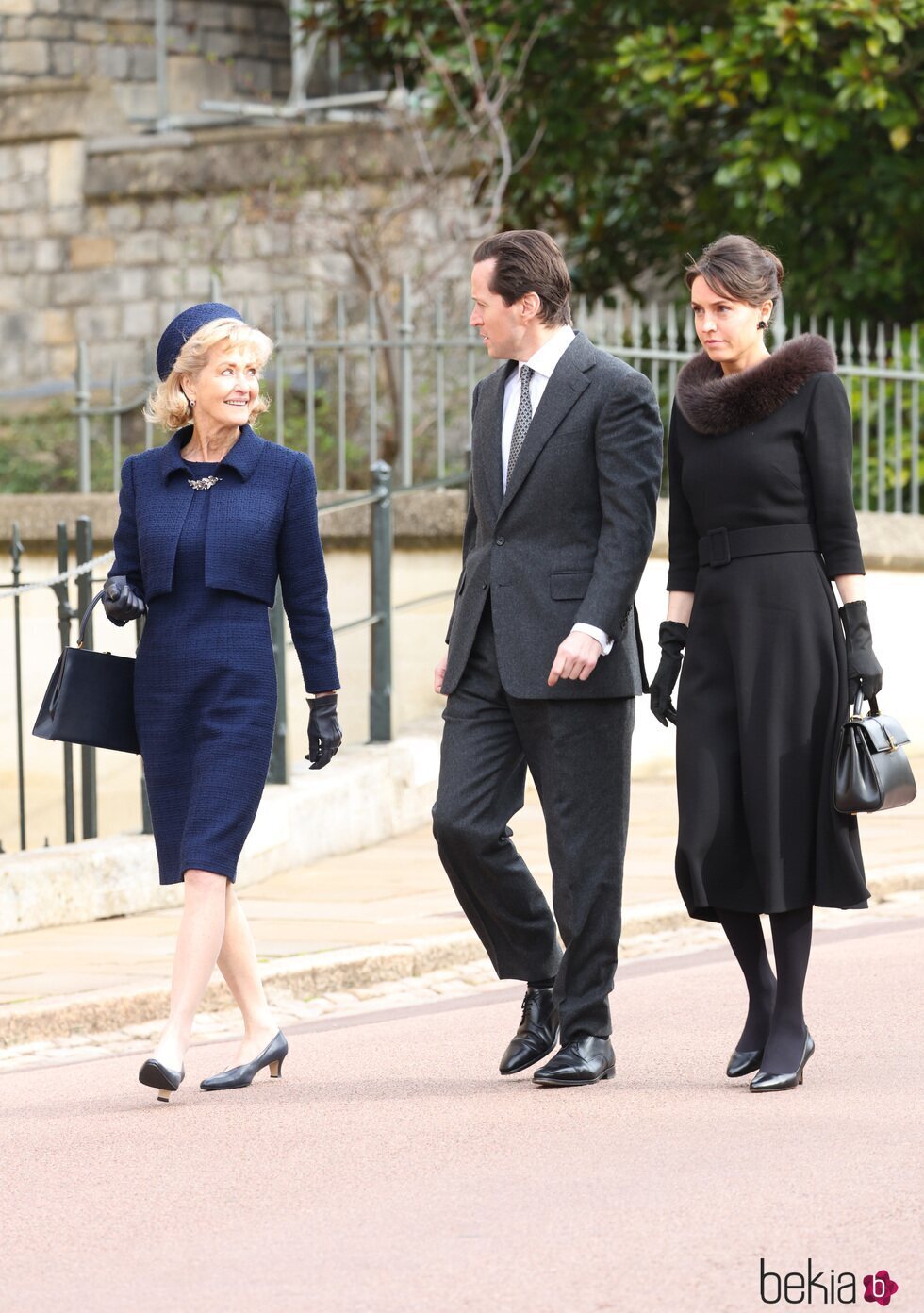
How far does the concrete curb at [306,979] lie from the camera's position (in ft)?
21.4

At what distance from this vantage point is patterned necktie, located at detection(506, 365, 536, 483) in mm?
5438

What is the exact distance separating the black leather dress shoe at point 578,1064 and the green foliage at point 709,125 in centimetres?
818

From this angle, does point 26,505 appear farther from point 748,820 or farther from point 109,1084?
point 748,820

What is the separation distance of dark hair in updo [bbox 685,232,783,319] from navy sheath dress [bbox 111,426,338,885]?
→ 1046 mm

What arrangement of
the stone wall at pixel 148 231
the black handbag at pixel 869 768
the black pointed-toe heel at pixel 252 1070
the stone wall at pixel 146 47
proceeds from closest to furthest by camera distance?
the black handbag at pixel 869 768 < the black pointed-toe heel at pixel 252 1070 < the stone wall at pixel 148 231 < the stone wall at pixel 146 47

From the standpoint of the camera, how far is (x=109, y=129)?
16969 millimetres

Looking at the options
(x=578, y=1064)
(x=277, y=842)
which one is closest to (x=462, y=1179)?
Answer: (x=578, y=1064)

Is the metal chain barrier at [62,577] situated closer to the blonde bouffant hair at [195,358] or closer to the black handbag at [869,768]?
the blonde bouffant hair at [195,358]

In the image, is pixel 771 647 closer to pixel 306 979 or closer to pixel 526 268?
pixel 526 268

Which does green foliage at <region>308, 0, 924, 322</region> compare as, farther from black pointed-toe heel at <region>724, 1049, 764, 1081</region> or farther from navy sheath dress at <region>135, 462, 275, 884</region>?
black pointed-toe heel at <region>724, 1049, 764, 1081</region>

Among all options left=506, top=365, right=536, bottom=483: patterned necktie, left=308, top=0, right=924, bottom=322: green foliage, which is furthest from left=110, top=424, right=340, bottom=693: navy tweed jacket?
left=308, top=0, right=924, bottom=322: green foliage

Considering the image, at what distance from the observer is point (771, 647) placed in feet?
17.5

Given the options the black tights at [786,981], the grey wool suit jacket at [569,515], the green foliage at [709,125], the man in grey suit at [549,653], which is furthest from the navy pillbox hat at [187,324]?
the green foliage at [709,125]

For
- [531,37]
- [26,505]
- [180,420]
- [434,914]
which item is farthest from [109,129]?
[180,420]
